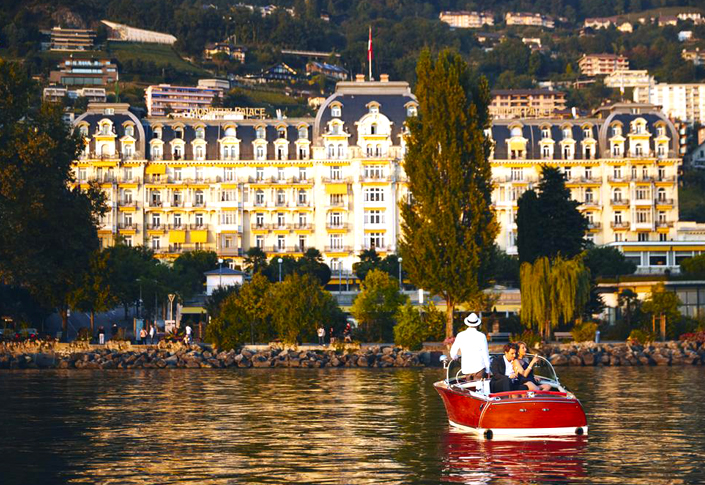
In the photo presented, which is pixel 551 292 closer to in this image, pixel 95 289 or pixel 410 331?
pixel 410 331

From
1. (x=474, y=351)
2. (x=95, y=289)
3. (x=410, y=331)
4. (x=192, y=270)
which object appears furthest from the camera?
(x=192, y=270)

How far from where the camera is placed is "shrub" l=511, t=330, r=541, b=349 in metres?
73.7

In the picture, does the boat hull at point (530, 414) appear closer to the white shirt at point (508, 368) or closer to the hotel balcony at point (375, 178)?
the white shirt at point (508, 368)

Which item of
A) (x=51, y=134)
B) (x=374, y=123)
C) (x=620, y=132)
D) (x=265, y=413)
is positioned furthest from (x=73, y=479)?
(x=620, y=132)

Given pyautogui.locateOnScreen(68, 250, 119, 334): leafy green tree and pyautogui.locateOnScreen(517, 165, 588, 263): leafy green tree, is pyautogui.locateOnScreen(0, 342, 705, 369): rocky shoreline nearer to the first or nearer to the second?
pyautogui.locateOnScreen(68, 250, 119, 334): leafy green tree

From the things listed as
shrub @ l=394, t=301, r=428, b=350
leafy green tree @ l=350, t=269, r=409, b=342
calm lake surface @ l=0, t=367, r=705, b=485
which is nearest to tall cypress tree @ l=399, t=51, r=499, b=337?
shrub @ l=394, t=301, r=428, b=350

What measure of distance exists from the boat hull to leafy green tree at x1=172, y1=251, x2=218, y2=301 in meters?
80.8

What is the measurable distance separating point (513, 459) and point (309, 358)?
40456 millimetres

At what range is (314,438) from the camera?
35.2m

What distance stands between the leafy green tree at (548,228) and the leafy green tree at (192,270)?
37747 mm

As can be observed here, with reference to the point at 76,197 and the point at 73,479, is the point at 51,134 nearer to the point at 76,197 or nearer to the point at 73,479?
the point at 76,197

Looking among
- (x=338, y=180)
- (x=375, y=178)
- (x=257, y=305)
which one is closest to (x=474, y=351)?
(x=257, y=305)

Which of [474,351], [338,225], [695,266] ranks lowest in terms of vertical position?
[474,351]

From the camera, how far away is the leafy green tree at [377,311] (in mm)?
81938
